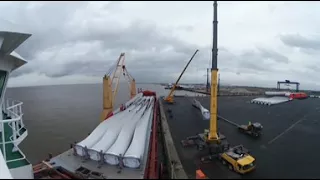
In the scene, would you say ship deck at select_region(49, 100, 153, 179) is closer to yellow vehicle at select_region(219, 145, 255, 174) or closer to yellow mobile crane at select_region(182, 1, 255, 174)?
yellow mobile crane at select_region(182, 1, 255, 174)

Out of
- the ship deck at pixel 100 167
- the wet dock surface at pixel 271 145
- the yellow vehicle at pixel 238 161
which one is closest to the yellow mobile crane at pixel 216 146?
the yellow vehicle at pixel 238 161

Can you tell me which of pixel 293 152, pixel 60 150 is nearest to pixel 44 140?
pixel 60 150

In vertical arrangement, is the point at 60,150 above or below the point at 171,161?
below

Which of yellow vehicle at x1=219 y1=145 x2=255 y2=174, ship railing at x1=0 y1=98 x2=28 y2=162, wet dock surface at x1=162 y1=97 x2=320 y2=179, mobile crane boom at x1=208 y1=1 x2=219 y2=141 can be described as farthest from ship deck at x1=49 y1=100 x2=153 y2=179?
mobile crane boom at x1=208 y1=1 x2=219 y2=141

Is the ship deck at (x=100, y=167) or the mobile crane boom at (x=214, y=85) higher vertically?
the mobile crane boom at (x=214, y=85)

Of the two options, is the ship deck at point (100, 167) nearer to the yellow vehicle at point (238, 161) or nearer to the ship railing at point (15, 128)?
the ship railing at point (15, 128)

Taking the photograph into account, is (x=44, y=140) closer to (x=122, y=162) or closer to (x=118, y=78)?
(x=118, y=78)

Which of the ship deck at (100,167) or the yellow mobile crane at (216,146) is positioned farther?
the yellow mobile crane at (216,146)
